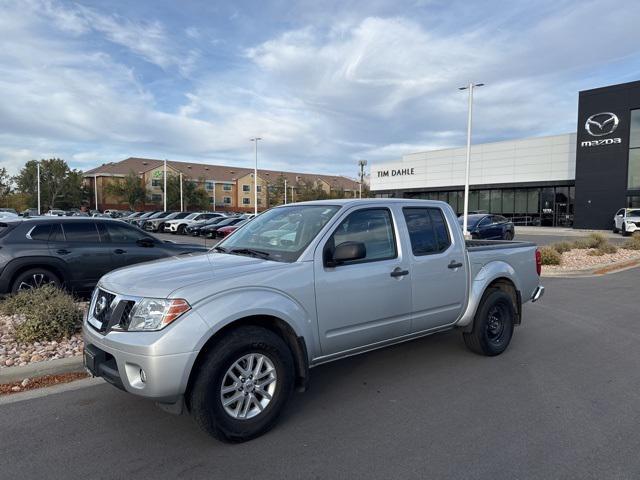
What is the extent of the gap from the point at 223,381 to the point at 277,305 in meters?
0.66

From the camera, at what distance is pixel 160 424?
3.78 m

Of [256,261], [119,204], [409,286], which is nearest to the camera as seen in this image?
[256,261]

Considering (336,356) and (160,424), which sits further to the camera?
(336,356)

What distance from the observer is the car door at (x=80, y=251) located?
7758 millimetres

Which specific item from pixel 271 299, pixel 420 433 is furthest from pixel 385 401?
pixel 271 299

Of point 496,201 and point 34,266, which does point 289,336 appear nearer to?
point 34,266

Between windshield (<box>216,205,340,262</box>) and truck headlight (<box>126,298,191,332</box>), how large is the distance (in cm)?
97

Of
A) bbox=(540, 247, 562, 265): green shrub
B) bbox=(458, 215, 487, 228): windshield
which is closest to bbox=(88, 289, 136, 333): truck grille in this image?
bbox=(540, 247, 562, 265): green shrub

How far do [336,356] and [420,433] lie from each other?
91 centimetres

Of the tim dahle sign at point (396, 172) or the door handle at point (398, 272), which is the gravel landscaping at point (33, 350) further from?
the tim dahle sign at point (396, 172)

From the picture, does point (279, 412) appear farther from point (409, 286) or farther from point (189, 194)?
point (189, 194)

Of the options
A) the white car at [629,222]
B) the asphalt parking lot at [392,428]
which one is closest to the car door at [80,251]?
the asphalt parking lot at [392,428]

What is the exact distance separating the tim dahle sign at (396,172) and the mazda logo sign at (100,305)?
51.4 m

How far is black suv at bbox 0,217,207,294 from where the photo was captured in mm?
7352
